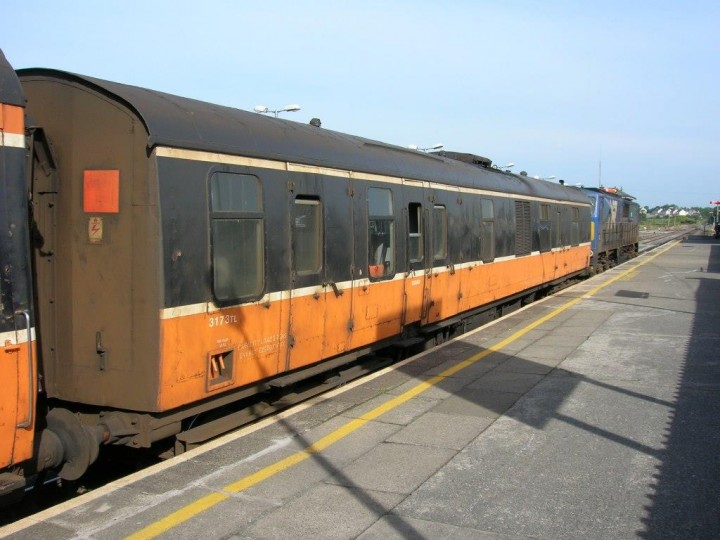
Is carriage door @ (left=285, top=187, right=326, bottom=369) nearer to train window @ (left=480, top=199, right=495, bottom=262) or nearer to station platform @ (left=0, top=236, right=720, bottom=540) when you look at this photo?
station platform @ (left=0, top=236, right=720, bottom=540)

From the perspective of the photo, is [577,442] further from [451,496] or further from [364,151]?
[364,151]

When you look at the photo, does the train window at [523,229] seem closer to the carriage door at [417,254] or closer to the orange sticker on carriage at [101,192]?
the carriage door at [417,254]

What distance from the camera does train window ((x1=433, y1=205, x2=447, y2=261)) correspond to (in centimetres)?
963

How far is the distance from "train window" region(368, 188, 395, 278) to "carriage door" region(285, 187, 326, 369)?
1.12 m

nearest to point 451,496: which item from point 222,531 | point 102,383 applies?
point 222,531

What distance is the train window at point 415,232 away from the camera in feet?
Result: 29.3

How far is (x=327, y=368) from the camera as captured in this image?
713 centimetres

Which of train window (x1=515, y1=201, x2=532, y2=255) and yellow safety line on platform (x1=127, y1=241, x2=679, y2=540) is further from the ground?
train window (x1=515, y1=201, x2=532, y2=255)

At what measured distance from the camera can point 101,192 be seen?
4.79 meters

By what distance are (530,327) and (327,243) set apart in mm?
6034

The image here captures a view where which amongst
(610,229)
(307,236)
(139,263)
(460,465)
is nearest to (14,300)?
(139,263)

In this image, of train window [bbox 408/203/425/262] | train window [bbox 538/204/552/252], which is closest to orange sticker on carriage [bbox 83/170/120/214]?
train window [bbox 408/203/425/262]

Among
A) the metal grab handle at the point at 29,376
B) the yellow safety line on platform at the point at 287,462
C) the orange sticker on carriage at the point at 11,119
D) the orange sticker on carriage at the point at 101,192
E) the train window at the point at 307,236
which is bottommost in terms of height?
the yellow safety line on platform at the point at 287,462

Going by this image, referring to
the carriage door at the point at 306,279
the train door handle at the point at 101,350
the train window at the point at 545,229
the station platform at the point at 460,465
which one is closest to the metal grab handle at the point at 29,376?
the station platform at the point at 460,465
